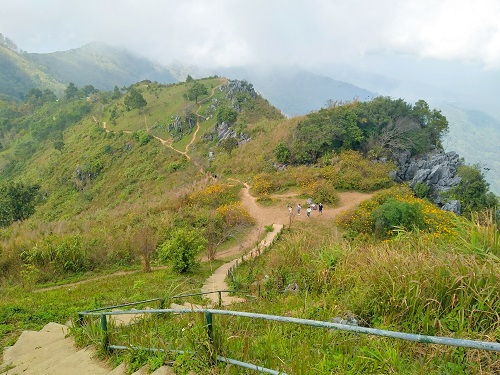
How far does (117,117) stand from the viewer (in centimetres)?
5866

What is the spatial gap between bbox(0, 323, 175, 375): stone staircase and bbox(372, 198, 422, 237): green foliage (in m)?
15.8

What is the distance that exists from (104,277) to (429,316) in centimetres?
1175

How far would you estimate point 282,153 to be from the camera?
30.2 m

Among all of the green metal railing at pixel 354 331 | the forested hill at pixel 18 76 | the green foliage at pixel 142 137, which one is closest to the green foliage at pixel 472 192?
the green metal railing at pixel 354 331

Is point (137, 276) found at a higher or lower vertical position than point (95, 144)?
lower

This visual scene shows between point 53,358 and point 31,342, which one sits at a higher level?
point 53,358

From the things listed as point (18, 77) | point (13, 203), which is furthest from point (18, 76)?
point (13, 203)

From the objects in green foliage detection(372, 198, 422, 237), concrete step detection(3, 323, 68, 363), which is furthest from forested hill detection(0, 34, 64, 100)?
concrete step detection(3, 323, 68, 363)

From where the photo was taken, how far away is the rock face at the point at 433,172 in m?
24.9

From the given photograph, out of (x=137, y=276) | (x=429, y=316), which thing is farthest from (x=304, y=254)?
(x=137, y=276)

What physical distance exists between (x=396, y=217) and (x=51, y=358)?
1665 cm

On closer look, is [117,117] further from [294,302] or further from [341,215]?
[294,302]

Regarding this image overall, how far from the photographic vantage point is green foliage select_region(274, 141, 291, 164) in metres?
29.9

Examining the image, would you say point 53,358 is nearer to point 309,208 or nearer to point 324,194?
point 309,208
